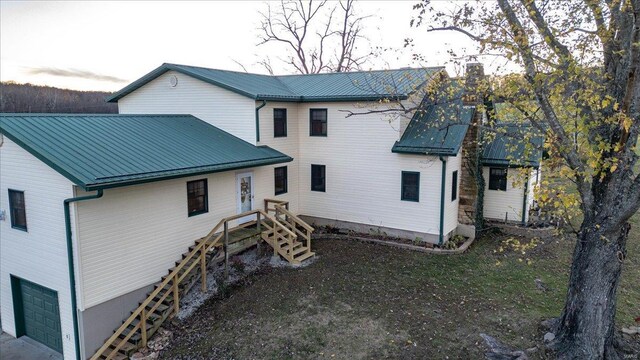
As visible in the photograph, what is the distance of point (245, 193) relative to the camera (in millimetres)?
14812

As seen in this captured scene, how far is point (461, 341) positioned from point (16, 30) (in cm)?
1779

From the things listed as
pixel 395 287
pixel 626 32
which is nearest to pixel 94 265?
pixel 395 287

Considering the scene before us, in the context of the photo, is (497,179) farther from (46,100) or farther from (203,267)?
(46,100)

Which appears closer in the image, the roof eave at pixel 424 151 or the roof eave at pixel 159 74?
the roof eave at pixel 424 151

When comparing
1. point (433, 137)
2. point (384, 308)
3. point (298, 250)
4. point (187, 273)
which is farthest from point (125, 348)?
point (433, 137)

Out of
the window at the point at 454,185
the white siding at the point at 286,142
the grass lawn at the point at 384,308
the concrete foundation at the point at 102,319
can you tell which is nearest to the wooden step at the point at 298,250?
the grass lawn at the point at 384,308

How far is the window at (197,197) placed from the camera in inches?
490

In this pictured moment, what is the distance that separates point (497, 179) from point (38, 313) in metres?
16.9

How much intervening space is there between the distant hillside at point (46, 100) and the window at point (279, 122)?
114 ft

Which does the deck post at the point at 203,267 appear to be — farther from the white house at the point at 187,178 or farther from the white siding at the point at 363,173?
the white siding at the point at 363,173

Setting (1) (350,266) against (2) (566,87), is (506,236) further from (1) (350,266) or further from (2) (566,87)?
(2) (566,87)

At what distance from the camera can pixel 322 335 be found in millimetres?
9508

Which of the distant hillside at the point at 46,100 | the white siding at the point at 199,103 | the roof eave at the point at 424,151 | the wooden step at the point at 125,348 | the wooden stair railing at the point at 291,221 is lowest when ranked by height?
the wooden step at the point at 125,348

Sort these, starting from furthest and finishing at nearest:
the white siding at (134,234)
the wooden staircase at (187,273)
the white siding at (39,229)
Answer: the wooden staircase at (187,273)
the white siding at (134,234)
the white siding at (39,229)
